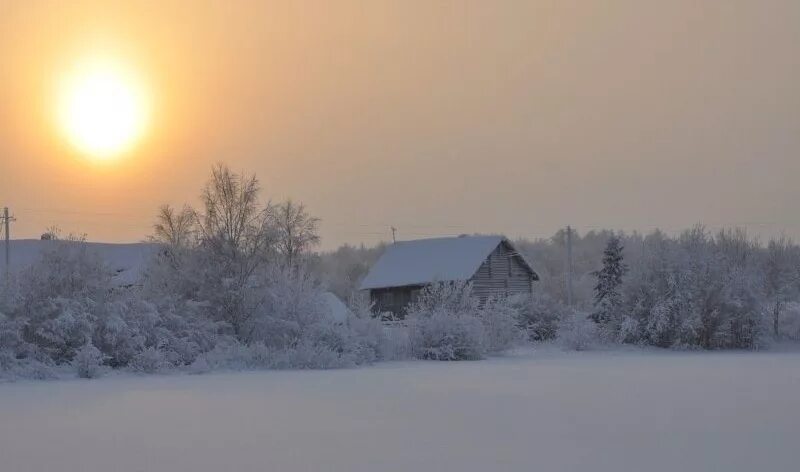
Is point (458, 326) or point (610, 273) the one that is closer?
point (458, 326)

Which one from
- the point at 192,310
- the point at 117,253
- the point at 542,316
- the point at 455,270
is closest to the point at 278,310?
the point at 192,310

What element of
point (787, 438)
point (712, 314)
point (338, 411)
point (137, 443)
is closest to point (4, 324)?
point (338, 411)

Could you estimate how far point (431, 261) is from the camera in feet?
191

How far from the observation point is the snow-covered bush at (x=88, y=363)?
28453 millimetres

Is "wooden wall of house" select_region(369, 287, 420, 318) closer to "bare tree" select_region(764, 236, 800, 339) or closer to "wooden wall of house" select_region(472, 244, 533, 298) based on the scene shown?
"wooden wall of house" select_region(472, 244, 533, 298)

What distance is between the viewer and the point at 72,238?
1282 inches

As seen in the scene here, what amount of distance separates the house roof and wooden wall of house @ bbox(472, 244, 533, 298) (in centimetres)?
53

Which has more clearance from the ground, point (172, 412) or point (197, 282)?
point (197, 282)

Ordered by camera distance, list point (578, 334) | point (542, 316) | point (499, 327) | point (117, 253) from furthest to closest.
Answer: point (117, 253) < point (542, 316) < point (578, 334) < point (499, 327)

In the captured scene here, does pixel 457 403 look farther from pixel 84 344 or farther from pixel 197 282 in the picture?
pixel 197 282

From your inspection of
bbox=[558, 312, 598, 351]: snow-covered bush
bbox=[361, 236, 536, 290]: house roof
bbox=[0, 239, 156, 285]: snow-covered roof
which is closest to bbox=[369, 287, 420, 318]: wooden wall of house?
bbox=[361, 236, 536, 290]: house roof

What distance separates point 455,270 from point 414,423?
40062mm

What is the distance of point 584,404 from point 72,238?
20.8 metres

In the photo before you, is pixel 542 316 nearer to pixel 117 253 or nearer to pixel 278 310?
pixel 278 310
